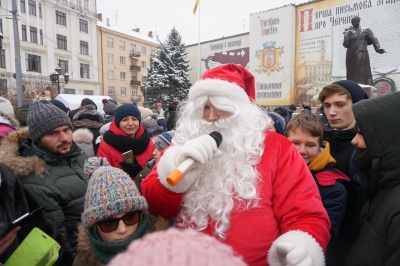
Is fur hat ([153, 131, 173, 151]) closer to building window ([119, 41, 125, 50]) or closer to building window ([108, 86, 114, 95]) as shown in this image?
building window ([108, 86, 114, 95])

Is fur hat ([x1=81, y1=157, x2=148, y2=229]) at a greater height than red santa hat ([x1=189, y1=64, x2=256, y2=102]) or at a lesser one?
lesser

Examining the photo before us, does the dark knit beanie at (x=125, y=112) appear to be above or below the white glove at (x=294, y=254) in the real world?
above

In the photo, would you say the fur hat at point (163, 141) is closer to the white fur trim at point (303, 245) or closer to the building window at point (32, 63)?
the white fur trim at point (303, 245)

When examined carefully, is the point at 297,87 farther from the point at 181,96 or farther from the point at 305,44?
the point at 181,96

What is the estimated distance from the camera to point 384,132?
141 cm

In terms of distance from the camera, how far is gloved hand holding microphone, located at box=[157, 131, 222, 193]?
1.32 meters

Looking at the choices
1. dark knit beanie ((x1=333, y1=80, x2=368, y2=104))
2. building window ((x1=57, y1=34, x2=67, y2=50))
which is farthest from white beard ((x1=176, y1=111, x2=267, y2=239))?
building window ((x1=57, y1=34, x2=67, y2=50))

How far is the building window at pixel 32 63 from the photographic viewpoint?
104 ft

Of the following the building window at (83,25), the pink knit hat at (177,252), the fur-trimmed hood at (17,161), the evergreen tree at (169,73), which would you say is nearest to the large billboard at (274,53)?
the evergreen tree at (169,73)

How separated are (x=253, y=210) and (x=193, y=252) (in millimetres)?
979

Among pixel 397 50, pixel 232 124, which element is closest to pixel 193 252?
pixel 232 124

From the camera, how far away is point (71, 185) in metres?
2.17

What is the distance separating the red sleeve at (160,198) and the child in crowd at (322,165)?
3.30ft

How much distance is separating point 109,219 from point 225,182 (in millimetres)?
679
